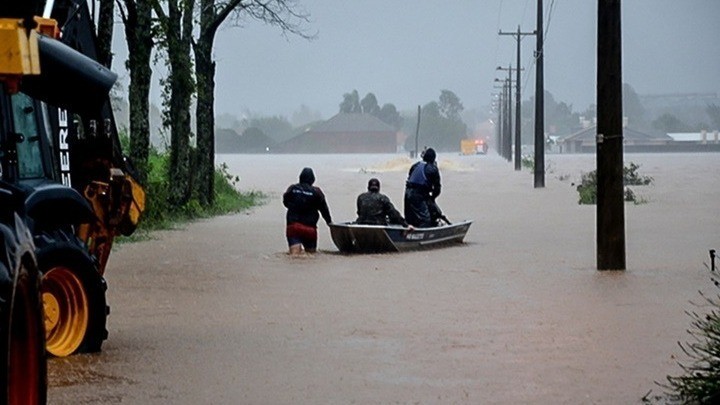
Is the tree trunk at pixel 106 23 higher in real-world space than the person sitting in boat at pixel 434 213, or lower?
higher

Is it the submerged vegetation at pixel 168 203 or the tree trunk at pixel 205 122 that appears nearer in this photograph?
the submerged vegetation at pixel 168 203

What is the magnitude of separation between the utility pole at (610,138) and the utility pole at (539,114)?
36056 millimetres

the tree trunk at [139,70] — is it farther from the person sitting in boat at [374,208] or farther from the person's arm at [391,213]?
the person's arm at [391,213]

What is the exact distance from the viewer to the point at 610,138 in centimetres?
1981

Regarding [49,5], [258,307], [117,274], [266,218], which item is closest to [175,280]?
[117,274]

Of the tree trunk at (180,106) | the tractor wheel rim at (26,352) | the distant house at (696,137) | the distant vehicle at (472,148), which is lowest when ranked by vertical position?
the distant vehicle at (472,148)

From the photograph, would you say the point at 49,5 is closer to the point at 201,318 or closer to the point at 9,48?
the point at 9,48

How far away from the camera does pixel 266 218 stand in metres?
36.3

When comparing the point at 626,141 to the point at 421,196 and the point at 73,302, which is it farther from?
the point at 73,302

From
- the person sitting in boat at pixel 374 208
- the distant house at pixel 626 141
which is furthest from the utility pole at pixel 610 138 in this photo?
the distant house at pixel 626 141

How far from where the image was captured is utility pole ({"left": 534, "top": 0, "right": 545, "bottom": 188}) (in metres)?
56.6

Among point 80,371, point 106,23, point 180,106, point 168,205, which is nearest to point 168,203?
point 168,205

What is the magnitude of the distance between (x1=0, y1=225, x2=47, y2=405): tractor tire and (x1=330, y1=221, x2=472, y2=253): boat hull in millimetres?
16836

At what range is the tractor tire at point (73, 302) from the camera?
11.5 meters
